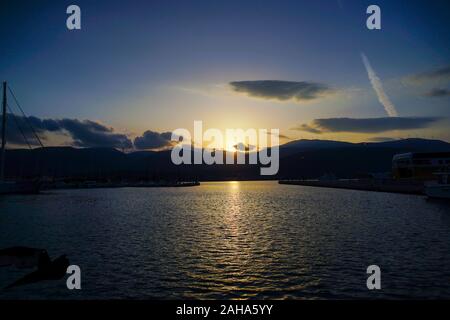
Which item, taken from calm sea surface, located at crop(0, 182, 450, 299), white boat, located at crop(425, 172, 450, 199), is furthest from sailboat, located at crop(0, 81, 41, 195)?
white boat, located at crop(425, 172, 450, 199)

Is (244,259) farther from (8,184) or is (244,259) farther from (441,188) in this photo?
(8,184)

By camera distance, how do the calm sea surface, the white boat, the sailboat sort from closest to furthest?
the calm sea surface
the white boat
the sailboat

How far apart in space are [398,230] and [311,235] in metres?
9.36

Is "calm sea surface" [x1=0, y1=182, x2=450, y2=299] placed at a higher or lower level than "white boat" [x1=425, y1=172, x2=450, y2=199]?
lower

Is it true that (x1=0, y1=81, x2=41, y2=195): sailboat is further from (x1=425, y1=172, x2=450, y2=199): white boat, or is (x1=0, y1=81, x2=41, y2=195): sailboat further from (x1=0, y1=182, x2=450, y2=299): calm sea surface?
(x1=425, y1=172, x2=450, y2=199): white boat

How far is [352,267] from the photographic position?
23016 millimetres

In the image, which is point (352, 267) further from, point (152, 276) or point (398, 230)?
point (398, 230)

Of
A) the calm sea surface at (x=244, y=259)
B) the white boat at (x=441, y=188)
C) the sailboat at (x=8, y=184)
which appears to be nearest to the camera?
the calm sea surface at (x=244, y=259)

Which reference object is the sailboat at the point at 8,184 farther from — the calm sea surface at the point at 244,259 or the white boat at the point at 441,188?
the white boat at the point at 441,188

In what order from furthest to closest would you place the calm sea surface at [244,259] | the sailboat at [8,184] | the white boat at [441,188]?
the sailboat at [8,184] < the white boat at [441,188] < the calm sea surface at [244,259]

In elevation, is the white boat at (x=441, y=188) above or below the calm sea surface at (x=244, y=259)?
above

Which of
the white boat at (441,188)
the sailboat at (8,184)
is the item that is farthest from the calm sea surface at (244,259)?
the sailboat at (8,184)

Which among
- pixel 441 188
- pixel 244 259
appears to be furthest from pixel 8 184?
pixel 244 259
